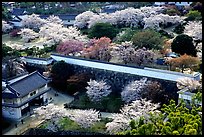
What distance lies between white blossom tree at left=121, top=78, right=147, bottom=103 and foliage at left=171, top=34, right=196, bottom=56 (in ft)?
13.2

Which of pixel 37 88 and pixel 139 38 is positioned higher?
pixel 139 38

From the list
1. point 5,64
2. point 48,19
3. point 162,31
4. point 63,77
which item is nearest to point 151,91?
point 63,77

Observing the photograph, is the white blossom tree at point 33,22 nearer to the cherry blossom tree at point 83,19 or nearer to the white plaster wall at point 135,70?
the cherry blossom tree at point 83,19

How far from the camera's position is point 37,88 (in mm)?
14336

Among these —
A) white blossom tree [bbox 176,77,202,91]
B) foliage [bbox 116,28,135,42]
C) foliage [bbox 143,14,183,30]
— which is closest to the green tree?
foliage [bbox 116,28,135,42]

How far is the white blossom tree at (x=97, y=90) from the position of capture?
14.0 m

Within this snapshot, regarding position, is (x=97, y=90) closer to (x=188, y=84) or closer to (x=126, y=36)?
(x=188, y=84)

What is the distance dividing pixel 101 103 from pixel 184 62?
4.08 meters

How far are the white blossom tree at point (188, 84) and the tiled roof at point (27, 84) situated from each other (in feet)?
18.7

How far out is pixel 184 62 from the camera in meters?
14.8

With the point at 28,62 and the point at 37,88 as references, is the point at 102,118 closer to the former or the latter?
the point at 37,88

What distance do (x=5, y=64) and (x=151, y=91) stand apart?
754 centimetres

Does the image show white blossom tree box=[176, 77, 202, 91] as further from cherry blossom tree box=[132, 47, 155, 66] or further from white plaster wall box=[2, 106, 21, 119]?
white plaster wall box=[2, 106, 21, 119]

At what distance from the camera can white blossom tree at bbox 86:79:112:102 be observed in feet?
46.0
